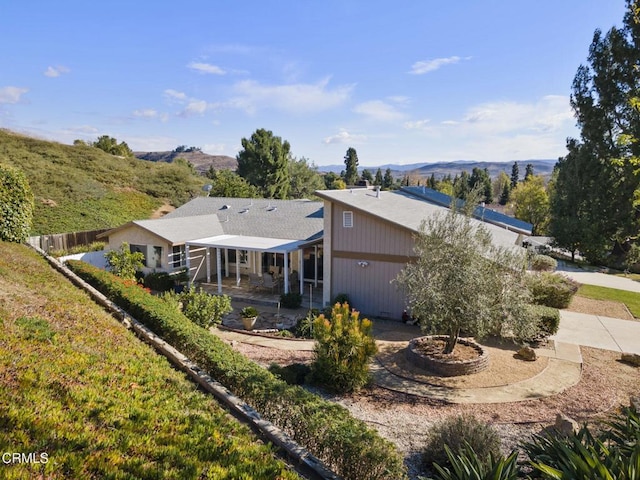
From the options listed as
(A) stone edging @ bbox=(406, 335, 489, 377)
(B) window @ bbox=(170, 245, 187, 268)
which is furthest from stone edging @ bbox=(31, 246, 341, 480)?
(B) window @ bbox=(170, 245, 187, 268)

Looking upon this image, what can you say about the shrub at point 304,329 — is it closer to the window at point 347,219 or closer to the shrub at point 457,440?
the window at point 347,219

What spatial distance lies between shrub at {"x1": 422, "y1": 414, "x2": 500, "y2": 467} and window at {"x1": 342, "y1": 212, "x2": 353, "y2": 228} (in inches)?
407

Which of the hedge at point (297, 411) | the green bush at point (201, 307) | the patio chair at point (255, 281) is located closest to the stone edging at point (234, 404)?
the hedge at point (297, 411)

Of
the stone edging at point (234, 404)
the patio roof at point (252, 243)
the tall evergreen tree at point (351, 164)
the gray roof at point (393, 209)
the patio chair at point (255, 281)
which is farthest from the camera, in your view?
the tall evergreen tree at point (351, 164)

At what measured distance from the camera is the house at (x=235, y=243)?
1956 centimetres

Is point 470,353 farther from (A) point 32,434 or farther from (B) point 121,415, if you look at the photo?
(A) point 32,434

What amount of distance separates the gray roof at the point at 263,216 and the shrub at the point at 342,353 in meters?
11.2

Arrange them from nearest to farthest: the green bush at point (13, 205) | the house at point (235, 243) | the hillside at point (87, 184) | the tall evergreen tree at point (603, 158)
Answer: the green bush at point (13, 205), the house at point (235, 243), the tall evergreen tree at point (603, 158), the hillside at point (87, 184)

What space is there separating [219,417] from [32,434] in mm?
2306

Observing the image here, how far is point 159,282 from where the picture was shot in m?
19.3

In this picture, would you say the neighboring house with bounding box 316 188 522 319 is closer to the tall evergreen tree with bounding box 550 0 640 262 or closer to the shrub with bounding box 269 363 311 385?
the shrub with bounding box 269 363 311 385

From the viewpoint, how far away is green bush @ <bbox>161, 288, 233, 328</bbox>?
12.7m

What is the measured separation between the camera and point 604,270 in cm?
2844

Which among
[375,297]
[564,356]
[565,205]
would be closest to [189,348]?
[375,297]
